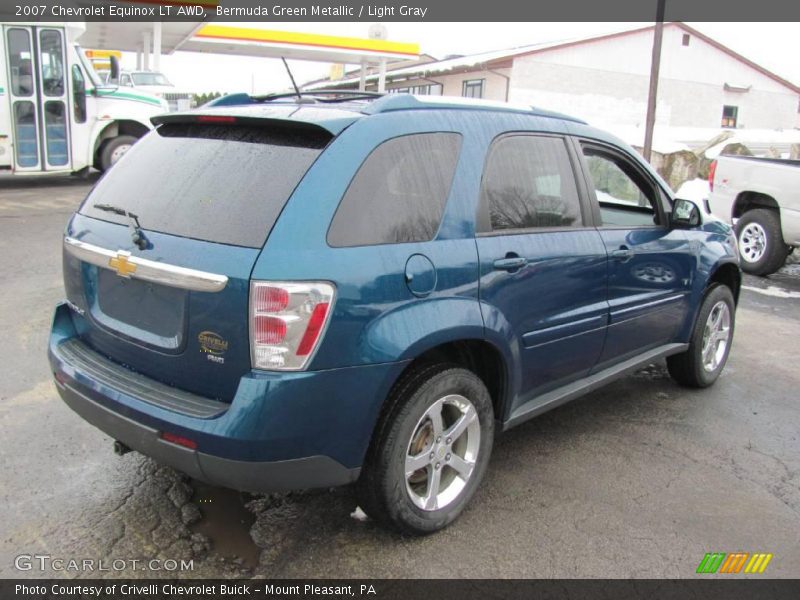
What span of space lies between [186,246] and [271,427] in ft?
2.50

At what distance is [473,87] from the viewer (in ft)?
98.6

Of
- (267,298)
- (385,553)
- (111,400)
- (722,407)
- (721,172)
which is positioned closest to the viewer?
(267,298)

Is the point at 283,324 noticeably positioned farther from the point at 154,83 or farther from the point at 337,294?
the point at 154,83

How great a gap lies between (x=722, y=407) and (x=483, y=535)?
8.13 feet

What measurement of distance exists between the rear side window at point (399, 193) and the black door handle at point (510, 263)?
14.0 inches

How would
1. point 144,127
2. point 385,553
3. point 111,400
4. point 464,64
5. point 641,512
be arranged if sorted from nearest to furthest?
point 111,400, point 385,553, point 641,512, point 144,127, point 464,64

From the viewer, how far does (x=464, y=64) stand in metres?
28.0

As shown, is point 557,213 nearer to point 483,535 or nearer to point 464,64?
point 483,535

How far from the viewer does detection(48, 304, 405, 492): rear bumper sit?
7.84 feet

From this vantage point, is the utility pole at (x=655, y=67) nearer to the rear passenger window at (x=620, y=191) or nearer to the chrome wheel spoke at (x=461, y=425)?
the rear passenger window at (x=620, y=191)

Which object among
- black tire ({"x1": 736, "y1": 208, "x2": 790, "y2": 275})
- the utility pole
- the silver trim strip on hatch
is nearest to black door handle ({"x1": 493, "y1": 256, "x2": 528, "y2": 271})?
the silver trim strip on hatch

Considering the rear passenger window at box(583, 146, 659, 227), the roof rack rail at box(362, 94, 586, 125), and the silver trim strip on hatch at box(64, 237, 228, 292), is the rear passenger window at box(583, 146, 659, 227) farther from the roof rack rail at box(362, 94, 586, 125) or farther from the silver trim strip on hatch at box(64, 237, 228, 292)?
the silver trim strip on hatch at box(64, 237, 228, 292)

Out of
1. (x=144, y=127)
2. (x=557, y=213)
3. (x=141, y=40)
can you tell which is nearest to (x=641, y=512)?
(x=557, y=213)

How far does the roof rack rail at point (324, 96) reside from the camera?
321cm
